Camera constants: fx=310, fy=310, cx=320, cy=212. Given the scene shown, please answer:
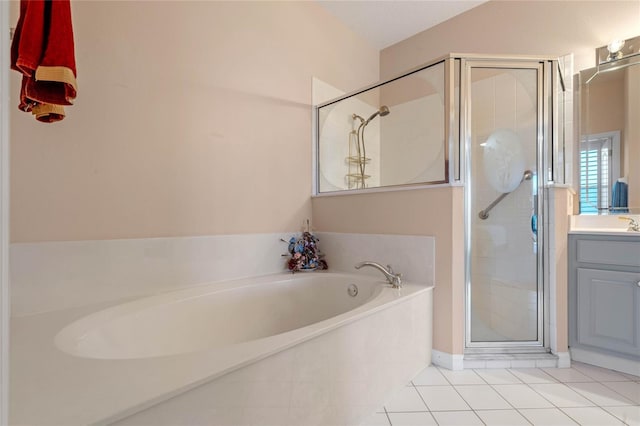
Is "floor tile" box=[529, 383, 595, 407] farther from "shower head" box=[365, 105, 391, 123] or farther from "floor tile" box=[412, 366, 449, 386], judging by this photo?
"shower head" box=[365, 105, 391, 123]

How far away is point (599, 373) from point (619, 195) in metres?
1.13

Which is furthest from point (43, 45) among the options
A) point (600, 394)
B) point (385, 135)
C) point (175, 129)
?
point (600, 394)

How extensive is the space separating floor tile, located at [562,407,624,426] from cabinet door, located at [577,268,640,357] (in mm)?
534

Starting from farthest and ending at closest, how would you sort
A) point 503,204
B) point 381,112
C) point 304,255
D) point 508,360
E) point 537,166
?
point 381,112
point 304,255
point 503,204
point 537,166
point 508,360

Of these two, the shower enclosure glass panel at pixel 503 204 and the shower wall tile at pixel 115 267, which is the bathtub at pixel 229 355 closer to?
the shower wall tile at pixel 115 267

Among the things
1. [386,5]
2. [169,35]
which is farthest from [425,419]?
[386,5]

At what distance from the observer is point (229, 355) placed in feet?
2.93

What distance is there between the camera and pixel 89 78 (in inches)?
56.7

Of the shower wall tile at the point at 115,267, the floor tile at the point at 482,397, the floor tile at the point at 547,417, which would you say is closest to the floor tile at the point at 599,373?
the floor tile at the point at 547,417

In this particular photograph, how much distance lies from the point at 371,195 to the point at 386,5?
5.61 feet

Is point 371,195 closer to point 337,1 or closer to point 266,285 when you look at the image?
point 266,285

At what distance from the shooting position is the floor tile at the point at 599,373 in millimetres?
1659

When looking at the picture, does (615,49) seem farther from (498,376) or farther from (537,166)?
(498,376)

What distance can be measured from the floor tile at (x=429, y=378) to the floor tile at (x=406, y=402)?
94mm
